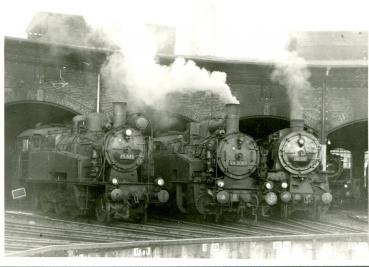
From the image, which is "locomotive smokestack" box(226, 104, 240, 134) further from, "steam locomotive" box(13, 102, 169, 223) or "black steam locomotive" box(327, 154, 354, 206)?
"black steam locomotive" box(327, 154, 354, 206)

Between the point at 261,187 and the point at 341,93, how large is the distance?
5.74m

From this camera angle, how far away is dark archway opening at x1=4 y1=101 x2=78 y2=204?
664 inches

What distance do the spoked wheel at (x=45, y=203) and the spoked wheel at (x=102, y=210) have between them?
6.18 feet

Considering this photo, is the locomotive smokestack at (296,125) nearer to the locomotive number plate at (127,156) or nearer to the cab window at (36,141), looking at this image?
the locomotive number plate at (127,156)

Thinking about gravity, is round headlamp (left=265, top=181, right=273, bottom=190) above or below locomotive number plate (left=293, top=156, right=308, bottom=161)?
below

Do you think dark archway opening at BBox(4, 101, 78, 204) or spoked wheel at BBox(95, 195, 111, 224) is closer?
spoked wheel at BBox(95, 195, 111, 224)

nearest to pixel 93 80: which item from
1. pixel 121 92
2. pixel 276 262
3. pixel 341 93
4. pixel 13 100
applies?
pixel 121 92

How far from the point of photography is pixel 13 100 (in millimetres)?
15312

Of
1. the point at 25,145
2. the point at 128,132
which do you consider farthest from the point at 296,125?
the point at 25,145

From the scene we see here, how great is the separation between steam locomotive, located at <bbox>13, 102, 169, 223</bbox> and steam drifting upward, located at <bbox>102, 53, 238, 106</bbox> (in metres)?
2.40

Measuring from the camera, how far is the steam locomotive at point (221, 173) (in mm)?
12906

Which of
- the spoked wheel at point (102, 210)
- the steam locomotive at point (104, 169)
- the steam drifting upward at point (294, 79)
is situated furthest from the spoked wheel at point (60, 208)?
the steam drifting upward at point (294, 79)

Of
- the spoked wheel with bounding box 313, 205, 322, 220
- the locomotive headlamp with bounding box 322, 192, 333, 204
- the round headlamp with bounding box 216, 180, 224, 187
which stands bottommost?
the spoked wheel with bounding box 313, 205, 322, 220

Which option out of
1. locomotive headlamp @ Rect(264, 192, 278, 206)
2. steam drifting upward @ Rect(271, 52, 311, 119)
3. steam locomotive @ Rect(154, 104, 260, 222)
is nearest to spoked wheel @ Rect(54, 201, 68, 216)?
steam locomotive @ Rect(154, 104, 260, 222)
